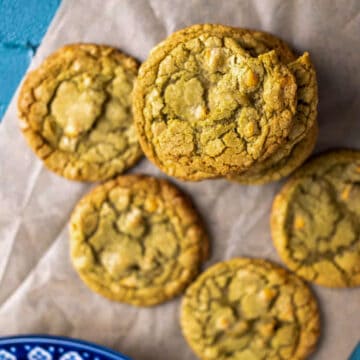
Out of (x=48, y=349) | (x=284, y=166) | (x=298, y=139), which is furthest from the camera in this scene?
(x=48, y=349)

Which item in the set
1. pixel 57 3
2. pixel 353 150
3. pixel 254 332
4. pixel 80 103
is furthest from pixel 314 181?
pixel 57 3

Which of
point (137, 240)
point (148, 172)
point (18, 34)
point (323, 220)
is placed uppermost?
point (18, 34)

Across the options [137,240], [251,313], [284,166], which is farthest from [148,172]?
[251,313]

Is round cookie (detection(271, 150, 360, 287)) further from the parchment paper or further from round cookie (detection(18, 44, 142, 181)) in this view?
round cookie (detection(18, 44, 142, 181))

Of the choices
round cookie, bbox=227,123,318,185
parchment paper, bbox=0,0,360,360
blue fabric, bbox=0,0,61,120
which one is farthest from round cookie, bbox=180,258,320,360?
blue fabric, bbox=0,0,61,120

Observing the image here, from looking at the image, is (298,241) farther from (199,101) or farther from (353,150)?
(199,101)

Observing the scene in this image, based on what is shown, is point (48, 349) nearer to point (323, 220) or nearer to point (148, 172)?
point (148, 172)
